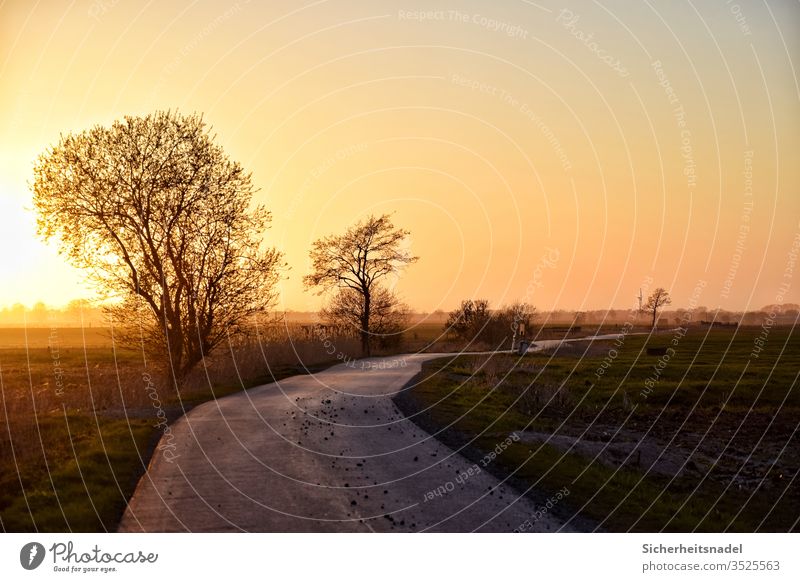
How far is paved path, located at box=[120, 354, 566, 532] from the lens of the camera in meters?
15.0

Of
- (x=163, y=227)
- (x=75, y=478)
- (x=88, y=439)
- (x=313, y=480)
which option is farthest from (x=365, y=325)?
(x=75, y=478)

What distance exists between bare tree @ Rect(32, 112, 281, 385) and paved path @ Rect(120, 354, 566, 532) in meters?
11.1

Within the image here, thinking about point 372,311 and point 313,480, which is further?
point 372,311

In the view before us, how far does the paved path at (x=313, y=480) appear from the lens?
1505 centimetres

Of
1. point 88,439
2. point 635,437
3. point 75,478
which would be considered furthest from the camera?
point 635,437

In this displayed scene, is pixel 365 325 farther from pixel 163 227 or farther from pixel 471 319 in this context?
pixel 163 227

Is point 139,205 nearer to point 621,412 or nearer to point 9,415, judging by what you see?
point 9,415

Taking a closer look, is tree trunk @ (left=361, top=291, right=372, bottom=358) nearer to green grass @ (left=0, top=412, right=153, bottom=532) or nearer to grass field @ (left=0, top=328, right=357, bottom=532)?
grass field @ (left=0, top=328, right=357, bottom=532)

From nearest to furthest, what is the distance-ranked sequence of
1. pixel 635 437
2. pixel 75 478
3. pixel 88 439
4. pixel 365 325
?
pixel 75 478
pixel 88 439
pixel 635 437
pixel 365 325

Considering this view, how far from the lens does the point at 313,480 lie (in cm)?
1830

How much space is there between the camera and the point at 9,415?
23.9 meters

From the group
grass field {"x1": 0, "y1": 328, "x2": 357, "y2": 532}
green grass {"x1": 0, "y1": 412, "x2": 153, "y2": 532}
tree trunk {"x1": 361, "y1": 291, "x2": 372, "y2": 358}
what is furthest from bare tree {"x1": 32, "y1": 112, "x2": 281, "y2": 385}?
tree trunk {"x1": 361, "y1": 291, "x2": 372, "y2": 358}

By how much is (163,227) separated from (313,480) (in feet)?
76.4

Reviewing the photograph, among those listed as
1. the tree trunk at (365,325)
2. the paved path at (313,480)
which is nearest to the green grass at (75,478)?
the paved path at (313,480)
